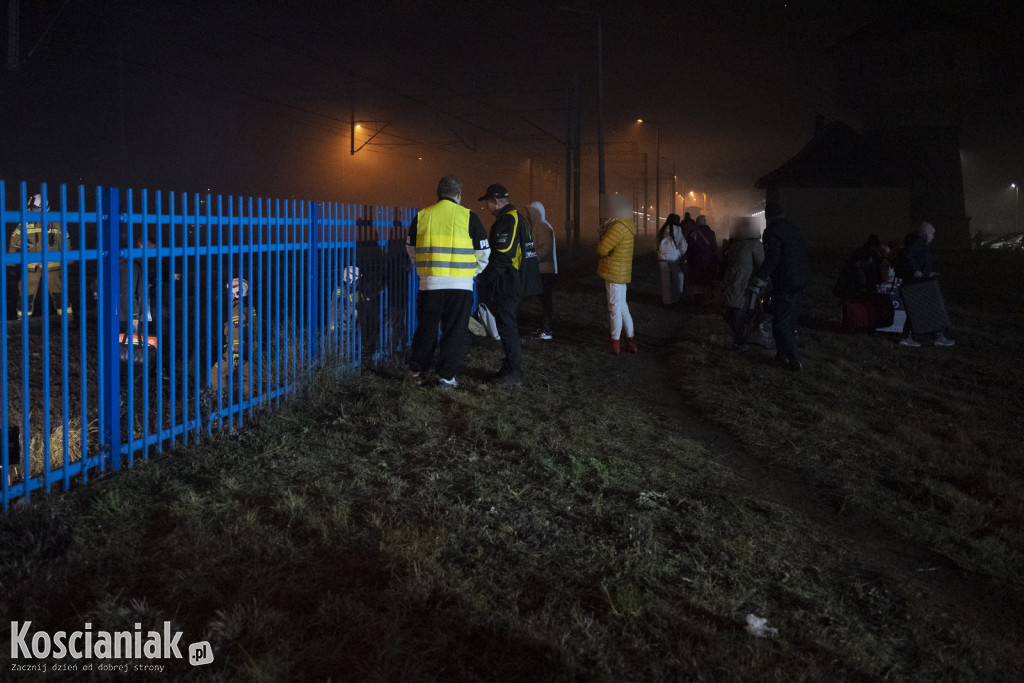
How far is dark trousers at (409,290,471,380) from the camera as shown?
23.6 feet

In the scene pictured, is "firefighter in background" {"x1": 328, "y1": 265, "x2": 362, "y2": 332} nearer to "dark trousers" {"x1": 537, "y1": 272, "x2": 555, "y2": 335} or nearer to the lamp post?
"dark trousers" {"x1": 537, "y1": 272, "x2": 555, "y2": 335}

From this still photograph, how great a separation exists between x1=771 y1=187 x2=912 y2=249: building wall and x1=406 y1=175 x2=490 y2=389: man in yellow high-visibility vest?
35679mm

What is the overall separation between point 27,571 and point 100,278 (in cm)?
180

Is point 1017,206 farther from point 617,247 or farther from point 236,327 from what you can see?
point 236,327

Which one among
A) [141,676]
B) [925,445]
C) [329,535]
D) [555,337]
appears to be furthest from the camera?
[555,337]

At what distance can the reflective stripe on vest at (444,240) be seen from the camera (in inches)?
277

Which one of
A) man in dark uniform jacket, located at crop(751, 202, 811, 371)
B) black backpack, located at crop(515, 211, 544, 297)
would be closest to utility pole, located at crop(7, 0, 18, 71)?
black backpack, located at crop(515, 211, 544, 297)

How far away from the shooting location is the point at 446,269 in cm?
712

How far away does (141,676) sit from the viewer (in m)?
2.89

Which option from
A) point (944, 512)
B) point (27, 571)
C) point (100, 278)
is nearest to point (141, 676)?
point (27, 571)

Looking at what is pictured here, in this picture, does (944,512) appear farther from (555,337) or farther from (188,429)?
(555,337)

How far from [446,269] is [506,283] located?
0.87 metres

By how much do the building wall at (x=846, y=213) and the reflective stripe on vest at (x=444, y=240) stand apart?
117ft

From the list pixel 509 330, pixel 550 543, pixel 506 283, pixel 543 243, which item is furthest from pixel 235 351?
pixel 543 243
